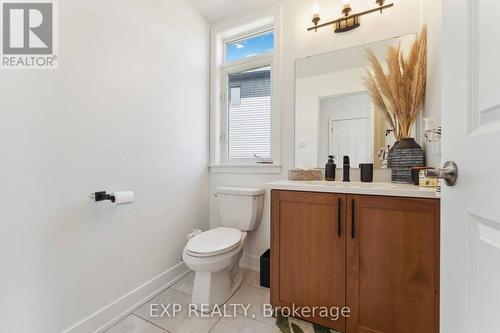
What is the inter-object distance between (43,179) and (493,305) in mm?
1589

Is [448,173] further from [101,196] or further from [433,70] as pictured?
[101,196]

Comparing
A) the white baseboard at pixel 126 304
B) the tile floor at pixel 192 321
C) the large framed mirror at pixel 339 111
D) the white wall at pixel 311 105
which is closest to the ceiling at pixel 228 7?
the large framed mirror at pixel 339 111

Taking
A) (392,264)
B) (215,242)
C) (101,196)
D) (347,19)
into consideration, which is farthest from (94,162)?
(347,19)

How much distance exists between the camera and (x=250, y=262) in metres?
2.03

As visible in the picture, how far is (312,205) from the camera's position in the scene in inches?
48.8

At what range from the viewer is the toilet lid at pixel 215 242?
1.37 metres

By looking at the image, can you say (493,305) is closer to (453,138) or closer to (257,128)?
(453,138)

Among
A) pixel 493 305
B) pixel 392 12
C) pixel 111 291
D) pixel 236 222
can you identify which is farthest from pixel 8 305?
pixel 392 12

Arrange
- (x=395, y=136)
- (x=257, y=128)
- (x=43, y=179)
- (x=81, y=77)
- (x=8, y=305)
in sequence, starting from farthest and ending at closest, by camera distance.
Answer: (x=257, y=128) < (x=395, y=136) < (x=81, y=77) < (x=43, y=179) < (x=8, y=305)

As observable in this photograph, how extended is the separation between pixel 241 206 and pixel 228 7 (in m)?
1.85

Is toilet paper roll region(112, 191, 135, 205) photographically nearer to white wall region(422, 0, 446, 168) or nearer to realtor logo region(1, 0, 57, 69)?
realtor logo region(1, 0, 57, 69)

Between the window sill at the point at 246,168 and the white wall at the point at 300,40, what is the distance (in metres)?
0.04

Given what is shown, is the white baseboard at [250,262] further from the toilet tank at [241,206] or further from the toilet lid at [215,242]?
the toilet lid at [215,242]

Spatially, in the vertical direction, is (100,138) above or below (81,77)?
below
